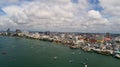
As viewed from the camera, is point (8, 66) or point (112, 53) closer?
point (8, 66)

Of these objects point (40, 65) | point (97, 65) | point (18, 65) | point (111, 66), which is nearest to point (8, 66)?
point (18, 65)

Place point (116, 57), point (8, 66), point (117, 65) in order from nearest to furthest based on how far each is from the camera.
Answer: point (8, 66) < point (117, 65) < point (116, 57)

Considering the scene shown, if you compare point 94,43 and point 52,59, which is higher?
point 94,43

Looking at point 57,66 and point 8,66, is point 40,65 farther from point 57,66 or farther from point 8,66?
point 8,66

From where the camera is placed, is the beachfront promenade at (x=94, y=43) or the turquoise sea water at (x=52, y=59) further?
the beachfront promenade at (x=94, y=43)

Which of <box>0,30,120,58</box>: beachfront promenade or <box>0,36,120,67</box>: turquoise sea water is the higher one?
<box>0,30,120,58</box>: beachfront promenade

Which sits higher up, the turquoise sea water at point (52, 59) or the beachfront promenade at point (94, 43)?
the beachfront promenade at point (94, 43)

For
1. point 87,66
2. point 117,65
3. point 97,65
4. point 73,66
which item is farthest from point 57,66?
point 117,65

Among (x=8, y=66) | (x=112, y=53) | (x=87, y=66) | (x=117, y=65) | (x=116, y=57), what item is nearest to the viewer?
(x=8, y=66)

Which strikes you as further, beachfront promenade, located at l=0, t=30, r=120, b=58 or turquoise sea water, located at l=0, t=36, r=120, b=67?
beachfront promenade, located at l=0, t=30, r=120, b=58

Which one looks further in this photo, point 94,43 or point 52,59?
point 94,43

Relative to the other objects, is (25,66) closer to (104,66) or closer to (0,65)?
(0,65)
